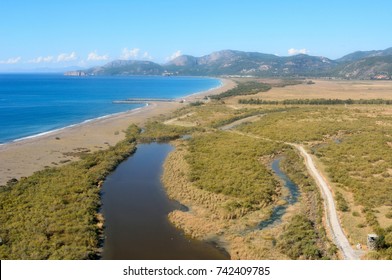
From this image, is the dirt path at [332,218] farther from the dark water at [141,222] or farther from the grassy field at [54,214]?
the grassy field at [54,214]

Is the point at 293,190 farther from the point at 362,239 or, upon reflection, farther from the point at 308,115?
the point at 308,115

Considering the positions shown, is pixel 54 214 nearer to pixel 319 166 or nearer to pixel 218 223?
pixel 218 223

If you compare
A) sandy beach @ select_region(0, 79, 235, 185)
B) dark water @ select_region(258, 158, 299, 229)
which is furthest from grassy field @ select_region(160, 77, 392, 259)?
sandy beach @ select_region(0, 79, 235, 185)

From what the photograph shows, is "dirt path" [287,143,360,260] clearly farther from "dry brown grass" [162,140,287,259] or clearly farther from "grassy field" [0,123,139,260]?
"grassy field" [0,123,139,260]

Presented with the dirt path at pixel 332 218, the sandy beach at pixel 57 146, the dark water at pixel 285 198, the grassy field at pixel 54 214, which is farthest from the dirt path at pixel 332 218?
the sandy beach at pixel 57 146

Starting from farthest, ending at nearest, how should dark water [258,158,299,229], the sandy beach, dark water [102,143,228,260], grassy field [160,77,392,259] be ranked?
the sandy beach → dark water [258,158,299,229] → grassy field [160,77,392,259] → dark water [102,143,228,260]

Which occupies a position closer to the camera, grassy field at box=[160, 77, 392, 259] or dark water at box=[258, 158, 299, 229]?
grassy field at box=[160, 77, 392, 259]

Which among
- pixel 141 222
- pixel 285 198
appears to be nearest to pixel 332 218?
pixel 285 198

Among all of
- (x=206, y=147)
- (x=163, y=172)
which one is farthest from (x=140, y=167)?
(x=206, y=147)
